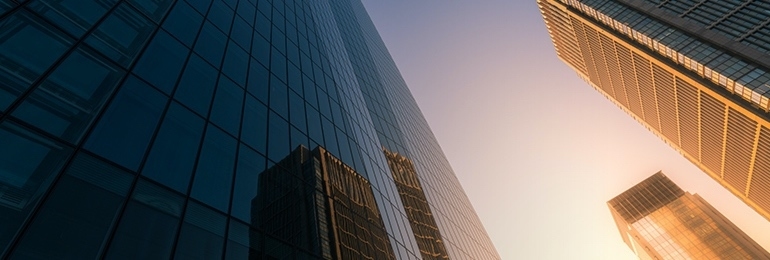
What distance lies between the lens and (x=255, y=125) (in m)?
15.4

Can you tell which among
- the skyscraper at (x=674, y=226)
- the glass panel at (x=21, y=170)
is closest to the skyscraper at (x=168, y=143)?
the glass panel at (x=21, y=170)

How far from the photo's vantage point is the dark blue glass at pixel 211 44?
14984 millimetres

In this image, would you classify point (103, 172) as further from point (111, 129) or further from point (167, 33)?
point (167, 33)

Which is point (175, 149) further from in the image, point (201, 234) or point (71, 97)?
point (71, 97)

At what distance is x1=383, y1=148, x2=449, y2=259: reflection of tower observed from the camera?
29.2 meters

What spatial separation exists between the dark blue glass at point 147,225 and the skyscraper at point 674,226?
603 ft

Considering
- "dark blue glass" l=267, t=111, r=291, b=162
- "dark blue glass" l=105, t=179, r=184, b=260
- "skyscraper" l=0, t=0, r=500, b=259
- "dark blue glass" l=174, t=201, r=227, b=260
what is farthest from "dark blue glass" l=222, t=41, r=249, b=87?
"dark blue glass" l=105, t=179, r=184, b=260

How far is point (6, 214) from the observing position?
6590 mm

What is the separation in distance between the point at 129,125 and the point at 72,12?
3185 mm

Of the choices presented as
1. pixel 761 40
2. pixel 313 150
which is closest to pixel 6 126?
pixel 313 150

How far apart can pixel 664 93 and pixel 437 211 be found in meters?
74.2

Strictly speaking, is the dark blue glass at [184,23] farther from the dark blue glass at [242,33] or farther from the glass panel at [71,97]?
the glass panel at [71,97]

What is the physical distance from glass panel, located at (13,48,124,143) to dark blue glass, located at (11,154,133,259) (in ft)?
2.74

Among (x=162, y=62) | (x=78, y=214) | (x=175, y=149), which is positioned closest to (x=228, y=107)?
(x=162, y=62)
